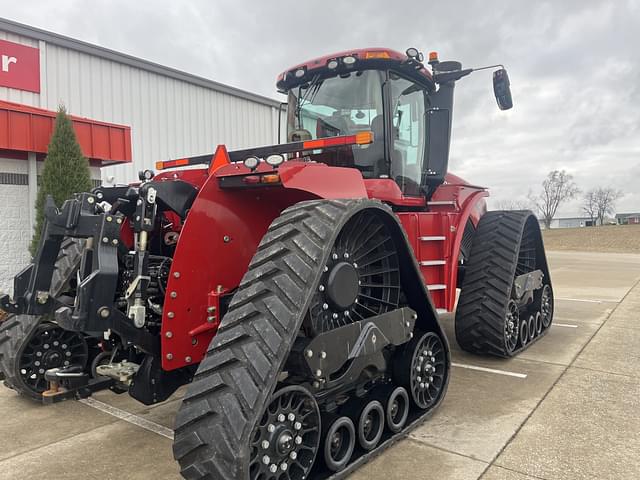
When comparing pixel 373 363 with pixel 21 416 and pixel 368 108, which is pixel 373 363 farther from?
pixel 21 416

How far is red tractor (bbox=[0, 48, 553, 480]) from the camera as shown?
2.46 meters

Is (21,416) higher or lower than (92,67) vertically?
lower

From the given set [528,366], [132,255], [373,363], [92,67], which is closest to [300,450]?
[373,363]

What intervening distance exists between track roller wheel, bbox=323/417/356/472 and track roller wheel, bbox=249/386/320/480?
111 mm

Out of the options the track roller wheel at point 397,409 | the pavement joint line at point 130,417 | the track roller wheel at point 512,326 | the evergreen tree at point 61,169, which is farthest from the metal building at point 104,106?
the track roller wheel at point 397,409

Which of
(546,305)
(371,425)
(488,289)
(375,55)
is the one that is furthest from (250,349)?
(546,305)

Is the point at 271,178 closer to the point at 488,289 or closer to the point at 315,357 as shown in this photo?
the point at 315,357

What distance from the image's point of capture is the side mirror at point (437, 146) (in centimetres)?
527

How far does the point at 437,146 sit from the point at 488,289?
1.59 meters

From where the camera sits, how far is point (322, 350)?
110 inches

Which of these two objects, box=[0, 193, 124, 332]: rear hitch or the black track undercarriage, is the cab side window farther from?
box=[0, 193, 124, 332]: rear hitch

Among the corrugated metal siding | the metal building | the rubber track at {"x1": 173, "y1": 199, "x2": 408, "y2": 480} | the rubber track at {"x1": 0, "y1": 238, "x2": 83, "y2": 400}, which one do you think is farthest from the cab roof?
the corrugated metal siding

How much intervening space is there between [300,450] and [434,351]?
1635mm

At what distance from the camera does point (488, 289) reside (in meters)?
5.26
